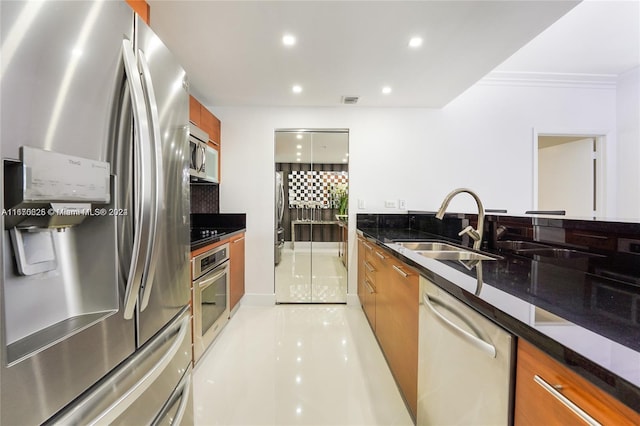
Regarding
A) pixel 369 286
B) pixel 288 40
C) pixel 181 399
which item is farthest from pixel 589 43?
pixel 181 399

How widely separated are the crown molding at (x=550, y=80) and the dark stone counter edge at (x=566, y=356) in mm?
3330

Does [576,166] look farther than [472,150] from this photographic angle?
Yes

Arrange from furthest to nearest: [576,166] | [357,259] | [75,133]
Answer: [576,166] < [357,259] < [75,133]

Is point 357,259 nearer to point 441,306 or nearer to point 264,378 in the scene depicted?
point 264,378

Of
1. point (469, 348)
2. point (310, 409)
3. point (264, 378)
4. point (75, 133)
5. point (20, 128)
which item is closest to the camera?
point (20, 128)

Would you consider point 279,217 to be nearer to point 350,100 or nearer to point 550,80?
point 350,100

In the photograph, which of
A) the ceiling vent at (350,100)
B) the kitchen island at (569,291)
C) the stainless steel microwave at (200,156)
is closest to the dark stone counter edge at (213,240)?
the stainless steel microwave at (200,156)

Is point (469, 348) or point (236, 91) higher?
point (236, 91)

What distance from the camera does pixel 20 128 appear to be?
1.57 ft

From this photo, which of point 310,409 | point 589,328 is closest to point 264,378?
point 310,409

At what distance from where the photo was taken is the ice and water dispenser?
48 centimetres

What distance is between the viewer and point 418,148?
3148 mm

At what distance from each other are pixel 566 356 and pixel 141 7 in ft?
7.43

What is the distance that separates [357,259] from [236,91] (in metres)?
2.31
